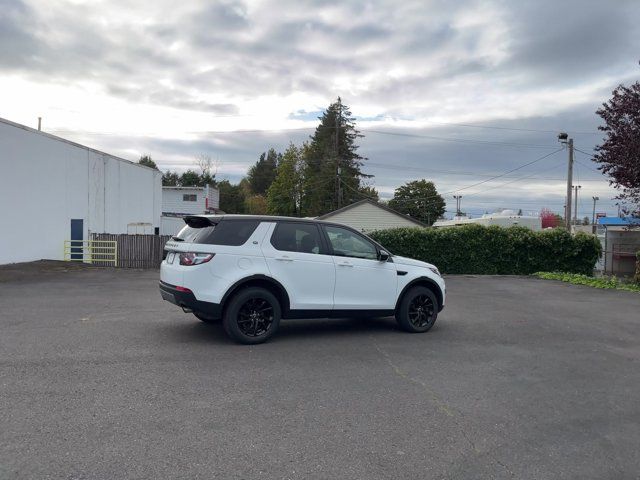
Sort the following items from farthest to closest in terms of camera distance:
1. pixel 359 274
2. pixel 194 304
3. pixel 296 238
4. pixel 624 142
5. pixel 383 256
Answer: pixel 624 142 < pixel 383 256 < pixel 359 274 < pixel 296 238 < pixel 194 304

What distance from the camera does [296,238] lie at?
7457mm

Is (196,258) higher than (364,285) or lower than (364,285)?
higher

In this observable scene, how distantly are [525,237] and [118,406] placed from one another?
2053 centimetres

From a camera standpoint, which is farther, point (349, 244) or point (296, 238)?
point (349, 244)

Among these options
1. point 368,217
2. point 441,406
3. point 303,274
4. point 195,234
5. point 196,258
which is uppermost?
point 368,217

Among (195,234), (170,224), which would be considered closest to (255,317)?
(195,234)

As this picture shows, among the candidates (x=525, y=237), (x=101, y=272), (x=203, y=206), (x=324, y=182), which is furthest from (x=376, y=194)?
(x=101, y=272)

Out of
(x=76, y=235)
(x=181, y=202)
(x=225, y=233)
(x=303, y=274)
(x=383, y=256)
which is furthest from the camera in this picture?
(x=181, y=202)

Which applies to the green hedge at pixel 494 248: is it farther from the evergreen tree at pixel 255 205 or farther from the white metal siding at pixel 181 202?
the evergreen tree at pixel 255 205

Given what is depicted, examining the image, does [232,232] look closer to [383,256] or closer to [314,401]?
[383,256]

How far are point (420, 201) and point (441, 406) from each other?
3134 inches

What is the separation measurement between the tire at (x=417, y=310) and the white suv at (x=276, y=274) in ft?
0.06

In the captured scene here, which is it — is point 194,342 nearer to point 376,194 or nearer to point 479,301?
point 479,301

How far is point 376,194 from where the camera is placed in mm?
77250
